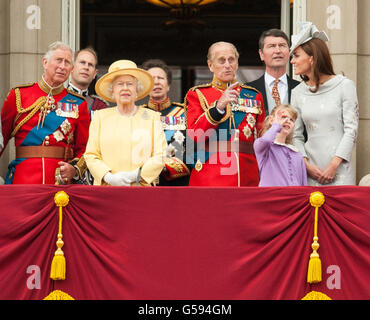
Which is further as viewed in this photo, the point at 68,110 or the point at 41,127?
the point at 68,110

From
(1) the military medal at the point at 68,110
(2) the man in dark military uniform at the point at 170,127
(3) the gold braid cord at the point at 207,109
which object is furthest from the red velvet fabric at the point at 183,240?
(1) the military medal at the point at 68,110

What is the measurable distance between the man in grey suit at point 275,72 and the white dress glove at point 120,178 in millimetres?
1576

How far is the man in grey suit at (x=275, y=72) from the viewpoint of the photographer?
23.3 feet

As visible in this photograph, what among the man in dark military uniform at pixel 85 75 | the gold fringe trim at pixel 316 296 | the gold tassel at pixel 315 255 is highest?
the man in dark military uniform at pixel 85 75

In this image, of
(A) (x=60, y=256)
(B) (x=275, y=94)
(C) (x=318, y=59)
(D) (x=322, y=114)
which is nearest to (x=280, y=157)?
(D) (x=322, y=114)

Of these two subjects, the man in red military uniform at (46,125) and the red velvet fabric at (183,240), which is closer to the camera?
the red velvet fabric at (183,240)

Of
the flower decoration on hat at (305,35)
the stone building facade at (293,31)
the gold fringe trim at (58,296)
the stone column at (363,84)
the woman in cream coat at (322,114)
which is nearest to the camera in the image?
the gold fringe trim at (58,296)

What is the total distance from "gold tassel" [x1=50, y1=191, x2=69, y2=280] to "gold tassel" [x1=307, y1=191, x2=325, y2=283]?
1.52 meters

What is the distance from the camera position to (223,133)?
6504 millimetres

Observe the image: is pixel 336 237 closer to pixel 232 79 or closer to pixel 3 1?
pixel 232 79

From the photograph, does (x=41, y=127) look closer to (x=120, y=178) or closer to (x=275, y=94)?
(x=120, y=178)

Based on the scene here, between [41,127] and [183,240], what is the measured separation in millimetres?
1646

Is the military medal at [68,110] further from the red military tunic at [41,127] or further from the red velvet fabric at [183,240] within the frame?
the red velvet fabric at [183,240]

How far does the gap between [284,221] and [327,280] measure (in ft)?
1.49
